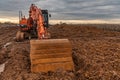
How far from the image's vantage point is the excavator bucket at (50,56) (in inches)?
538

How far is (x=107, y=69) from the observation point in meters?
13.0

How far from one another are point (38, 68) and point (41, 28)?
19.5ft

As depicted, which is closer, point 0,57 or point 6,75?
point 6,75

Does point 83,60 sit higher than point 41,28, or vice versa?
point 41,28

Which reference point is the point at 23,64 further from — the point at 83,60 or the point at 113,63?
the point at 113,63

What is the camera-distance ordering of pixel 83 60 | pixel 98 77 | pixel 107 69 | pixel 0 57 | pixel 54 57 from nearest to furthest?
pixel 98 77 < pixel 107 69 < pixel 54 57 < pixel 83 60 < pixel 0 57

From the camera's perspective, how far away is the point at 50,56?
13.8m

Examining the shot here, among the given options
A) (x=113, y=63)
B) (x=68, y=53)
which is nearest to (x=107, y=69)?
(x=113, y=63)

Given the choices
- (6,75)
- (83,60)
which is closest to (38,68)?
(6,75)

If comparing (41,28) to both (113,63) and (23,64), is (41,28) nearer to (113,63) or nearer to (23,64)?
(23,64)

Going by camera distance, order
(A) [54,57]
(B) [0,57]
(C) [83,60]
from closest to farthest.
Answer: (A) [54,57]
(C) [83,60]
(B) [0,57]

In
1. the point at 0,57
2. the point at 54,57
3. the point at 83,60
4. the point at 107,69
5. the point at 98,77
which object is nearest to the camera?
the point at 98,77

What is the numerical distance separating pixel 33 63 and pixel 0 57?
5.79 m

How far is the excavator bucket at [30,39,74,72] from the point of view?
13656 millimetres
